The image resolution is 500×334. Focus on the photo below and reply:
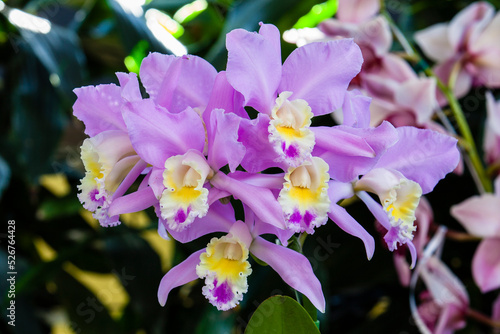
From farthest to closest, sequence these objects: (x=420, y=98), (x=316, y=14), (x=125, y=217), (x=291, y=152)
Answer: (x=125, y=217)
(x=316, y=14)
(x=420, y=98)
(x=291, y=152)

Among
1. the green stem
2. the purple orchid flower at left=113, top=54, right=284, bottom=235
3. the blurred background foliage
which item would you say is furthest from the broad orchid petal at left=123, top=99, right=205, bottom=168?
the green stem

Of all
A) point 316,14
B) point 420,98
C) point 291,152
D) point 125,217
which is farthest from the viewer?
point 125,217

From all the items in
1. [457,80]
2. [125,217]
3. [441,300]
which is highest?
[457,80]

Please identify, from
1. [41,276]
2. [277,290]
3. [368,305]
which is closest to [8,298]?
[41,276]

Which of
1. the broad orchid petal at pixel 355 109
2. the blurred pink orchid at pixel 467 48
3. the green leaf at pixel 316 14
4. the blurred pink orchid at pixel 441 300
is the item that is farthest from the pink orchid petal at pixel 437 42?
the broad orchid petal at pixel 355 109

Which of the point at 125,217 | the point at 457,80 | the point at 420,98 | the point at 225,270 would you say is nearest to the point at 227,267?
the point at 225,270

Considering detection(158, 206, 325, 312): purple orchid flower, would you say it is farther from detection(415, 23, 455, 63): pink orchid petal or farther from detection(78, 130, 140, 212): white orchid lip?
detection(415, 23, 455, 63): pink orchid petal

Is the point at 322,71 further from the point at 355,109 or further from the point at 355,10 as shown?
the point at 355,10

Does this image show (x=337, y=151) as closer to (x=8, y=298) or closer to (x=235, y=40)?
(x=235, y=40)
